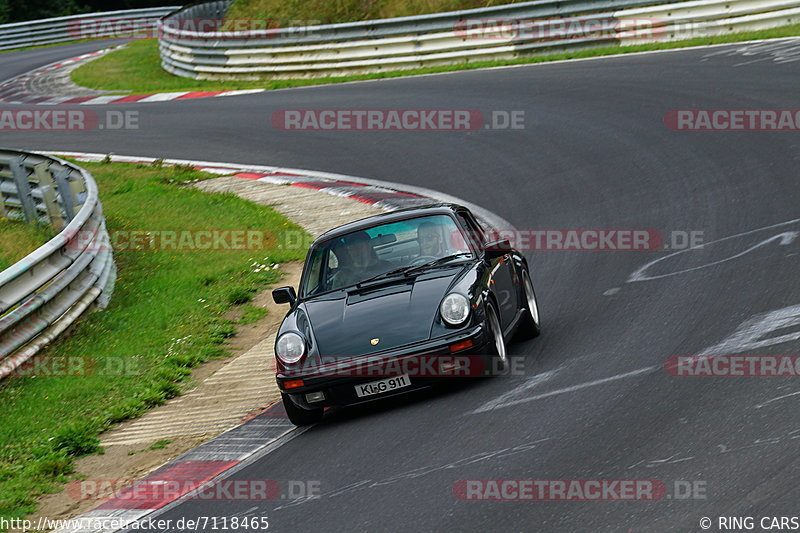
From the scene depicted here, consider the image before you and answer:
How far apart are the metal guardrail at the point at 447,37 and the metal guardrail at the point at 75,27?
56.7ft

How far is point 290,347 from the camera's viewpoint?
26.2 feet

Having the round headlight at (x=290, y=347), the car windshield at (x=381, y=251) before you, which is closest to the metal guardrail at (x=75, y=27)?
the car windshield at (x=381, y=251)

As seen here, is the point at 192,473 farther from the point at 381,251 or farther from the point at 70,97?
the point at 70,97

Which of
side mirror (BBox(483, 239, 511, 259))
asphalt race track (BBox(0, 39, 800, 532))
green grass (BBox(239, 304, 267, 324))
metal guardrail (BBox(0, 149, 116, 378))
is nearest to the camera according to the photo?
asphalt race track (BBox(0, 39, 800, 532))

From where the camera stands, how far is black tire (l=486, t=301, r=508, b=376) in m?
7.93

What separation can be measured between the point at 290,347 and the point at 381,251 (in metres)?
1.30

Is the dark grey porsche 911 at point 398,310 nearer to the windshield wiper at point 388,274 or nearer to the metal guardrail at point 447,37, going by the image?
the windshield wiper at point 388,274

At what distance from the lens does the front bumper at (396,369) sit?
25.0ft

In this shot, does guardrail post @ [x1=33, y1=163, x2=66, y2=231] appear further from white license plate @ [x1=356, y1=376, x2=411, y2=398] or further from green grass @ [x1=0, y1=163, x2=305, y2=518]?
white license plate @ [x1=356, y1=376, x2=411, y2=398]

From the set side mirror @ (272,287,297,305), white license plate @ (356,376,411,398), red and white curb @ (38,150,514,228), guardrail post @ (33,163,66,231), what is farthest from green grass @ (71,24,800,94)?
white license plate @ (356,376,411,398)

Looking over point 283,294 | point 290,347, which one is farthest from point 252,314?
point 290,347

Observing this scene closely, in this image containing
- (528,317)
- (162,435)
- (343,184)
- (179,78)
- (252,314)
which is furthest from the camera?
(179,78)

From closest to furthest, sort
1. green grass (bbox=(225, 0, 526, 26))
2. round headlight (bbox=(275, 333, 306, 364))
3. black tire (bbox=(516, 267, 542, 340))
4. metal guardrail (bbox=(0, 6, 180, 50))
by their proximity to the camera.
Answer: round headlight (bbox=(275, 333, 306, 364)) → black tire (bbox=(516, 267, 542, 340)) → green grass (bbox=(225, 0, 526, 26)) → metal guardrail (bbox=(0, 6, 180, 50))

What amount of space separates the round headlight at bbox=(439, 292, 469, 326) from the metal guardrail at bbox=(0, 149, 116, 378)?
13.1 ft
